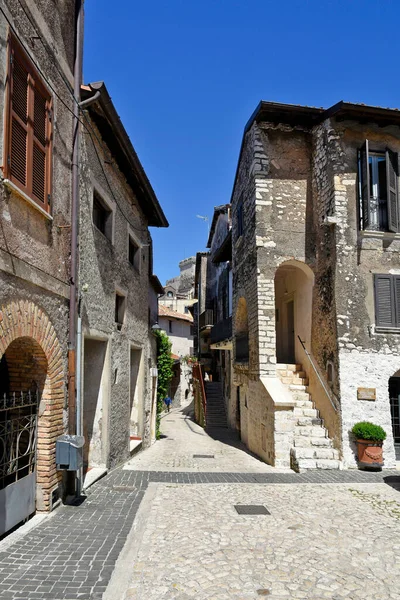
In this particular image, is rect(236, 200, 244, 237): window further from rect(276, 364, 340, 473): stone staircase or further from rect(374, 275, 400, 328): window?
rect(374, 275, 400, 328): window

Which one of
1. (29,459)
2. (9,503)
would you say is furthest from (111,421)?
(9,503)

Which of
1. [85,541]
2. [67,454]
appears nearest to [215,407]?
[67,454]

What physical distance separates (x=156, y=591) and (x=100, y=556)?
985 mm

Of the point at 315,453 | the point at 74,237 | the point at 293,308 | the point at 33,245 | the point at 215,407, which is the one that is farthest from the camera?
the point at 215,407

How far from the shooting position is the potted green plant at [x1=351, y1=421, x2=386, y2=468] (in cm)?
987

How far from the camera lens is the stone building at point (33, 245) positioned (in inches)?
199

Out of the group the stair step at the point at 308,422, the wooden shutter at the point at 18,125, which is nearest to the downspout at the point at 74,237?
the wooden shutter at the point at 18,125

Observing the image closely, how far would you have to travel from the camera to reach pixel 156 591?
13.7 ft

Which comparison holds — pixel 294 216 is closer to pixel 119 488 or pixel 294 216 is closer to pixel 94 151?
pixel 94 151

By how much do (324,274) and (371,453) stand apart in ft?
14.7

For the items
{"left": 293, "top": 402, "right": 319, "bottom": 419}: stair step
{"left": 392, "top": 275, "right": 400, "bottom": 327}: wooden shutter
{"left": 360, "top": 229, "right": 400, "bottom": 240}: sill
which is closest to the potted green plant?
{"left": 293, "top": 402, "right": 319, "bottom": 419}: stair step

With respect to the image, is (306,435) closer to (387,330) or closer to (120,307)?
(387,330)

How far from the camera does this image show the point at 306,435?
1080 centimetres

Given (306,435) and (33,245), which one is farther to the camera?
(306,435)
